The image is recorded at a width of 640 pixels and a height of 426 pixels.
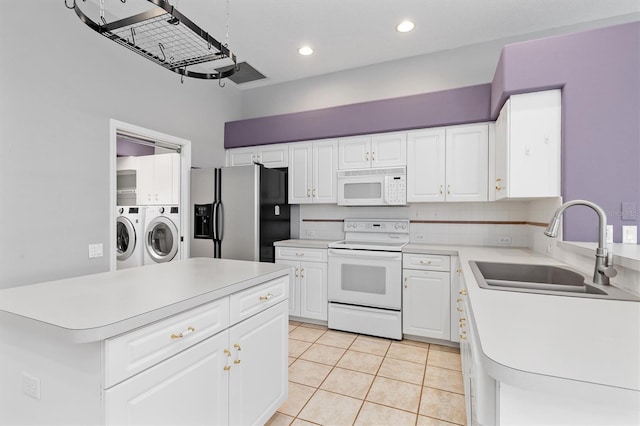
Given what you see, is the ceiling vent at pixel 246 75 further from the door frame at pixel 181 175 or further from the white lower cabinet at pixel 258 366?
the white lower cabinet at pixel 258 366

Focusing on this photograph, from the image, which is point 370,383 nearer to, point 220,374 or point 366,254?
point 366,254

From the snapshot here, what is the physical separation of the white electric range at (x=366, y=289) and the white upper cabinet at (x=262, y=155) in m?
1.35

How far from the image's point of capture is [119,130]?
281 cm

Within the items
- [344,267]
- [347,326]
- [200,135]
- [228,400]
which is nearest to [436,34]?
[344,267]

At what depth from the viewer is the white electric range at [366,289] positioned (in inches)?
119

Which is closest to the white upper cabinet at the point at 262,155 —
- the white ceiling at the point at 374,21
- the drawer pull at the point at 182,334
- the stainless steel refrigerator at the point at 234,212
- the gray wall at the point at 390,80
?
the stainless steel refrigerator at the point at 234,212

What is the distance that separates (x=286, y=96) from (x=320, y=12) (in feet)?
5.17

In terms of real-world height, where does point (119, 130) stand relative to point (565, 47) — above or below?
below

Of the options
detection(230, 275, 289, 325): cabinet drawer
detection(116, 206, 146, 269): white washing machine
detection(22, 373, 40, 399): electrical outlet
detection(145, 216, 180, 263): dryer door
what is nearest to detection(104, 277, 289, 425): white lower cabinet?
detection(230, 275, 289, 325): cabinet drawer

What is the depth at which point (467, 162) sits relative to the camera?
10.0 ft

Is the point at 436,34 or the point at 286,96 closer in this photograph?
the point at 436,34

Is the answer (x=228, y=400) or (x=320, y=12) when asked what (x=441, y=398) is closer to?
(x=228, y=400)

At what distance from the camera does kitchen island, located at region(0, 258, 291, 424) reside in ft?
3.21

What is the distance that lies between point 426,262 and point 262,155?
2.42m
